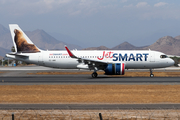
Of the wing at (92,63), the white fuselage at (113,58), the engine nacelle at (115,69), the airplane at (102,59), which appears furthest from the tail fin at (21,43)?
the engine nacelle at (115,69)

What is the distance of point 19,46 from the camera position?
44.6 meters

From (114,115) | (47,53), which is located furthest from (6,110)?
(47,53)

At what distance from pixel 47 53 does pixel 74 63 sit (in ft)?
16.3

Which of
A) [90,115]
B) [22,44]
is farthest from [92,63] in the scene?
[90,115]

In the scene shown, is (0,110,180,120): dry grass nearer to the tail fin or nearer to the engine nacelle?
the engine nacelle

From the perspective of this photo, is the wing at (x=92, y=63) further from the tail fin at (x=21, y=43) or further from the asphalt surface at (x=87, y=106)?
the asphalt surface at (x=87, y=106)

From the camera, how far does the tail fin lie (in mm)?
44156

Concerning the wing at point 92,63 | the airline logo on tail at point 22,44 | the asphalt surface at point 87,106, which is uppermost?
the airline logo on tail at point 22,44

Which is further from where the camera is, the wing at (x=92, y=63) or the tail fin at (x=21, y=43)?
the tail fin at (x=21, y=43)

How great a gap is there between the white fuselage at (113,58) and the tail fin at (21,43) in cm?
176

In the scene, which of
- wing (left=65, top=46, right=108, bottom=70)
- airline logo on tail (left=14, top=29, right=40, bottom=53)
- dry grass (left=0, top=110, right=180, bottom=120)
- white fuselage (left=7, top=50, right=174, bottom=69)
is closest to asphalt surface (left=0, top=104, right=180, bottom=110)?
dry grass (left=0, top=110, right=180, bottom=120)

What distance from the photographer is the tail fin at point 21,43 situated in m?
44.2

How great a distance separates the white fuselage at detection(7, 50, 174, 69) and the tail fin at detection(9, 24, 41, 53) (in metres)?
1.76

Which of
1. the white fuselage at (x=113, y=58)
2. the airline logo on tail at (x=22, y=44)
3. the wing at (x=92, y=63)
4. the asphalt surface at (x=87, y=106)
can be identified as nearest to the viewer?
the asphalt surface at (x=87, y=106)
